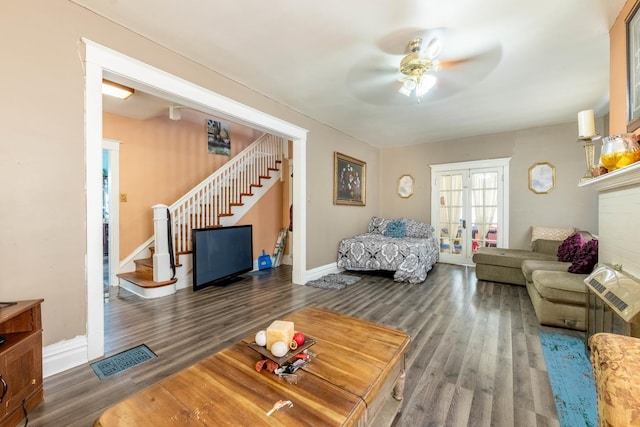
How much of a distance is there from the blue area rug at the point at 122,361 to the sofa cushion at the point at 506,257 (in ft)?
14.3

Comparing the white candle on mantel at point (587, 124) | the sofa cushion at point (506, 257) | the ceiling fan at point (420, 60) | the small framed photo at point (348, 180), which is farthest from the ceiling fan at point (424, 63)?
the sofa cushion at point (506, 257)

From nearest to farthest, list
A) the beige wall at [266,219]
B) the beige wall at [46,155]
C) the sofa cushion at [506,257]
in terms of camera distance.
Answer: the beige wall at [46,155] < the sofa cushion at [506,257] < the beige wall at [266,219]

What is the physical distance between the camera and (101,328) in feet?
6.54

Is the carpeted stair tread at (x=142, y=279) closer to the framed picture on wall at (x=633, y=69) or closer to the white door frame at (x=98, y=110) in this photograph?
the white door frame at (x=98, y=110)

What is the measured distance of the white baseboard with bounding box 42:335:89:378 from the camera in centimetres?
173

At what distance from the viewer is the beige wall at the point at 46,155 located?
63.9 inches

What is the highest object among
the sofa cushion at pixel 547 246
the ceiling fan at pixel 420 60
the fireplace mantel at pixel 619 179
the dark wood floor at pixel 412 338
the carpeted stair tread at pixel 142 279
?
the ceiling fan at pixel 420 60

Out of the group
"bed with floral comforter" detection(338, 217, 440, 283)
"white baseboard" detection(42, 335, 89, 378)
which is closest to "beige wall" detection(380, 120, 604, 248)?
"bed with floral comforter" detection(338, 217, 440, 283)

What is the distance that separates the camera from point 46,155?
1753 millimetres

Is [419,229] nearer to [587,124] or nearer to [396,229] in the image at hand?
[396,229]

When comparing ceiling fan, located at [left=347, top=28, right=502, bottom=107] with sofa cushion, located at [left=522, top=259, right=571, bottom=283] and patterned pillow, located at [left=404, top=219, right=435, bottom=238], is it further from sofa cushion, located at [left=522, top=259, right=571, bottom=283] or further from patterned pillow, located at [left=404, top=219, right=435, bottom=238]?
patterned pillow, located at [left=404, top=219, right=435, bottom=238]

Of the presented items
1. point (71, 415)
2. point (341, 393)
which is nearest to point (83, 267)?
point (71, 415)

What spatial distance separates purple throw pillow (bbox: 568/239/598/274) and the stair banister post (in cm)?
477

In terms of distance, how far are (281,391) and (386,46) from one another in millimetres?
2706
